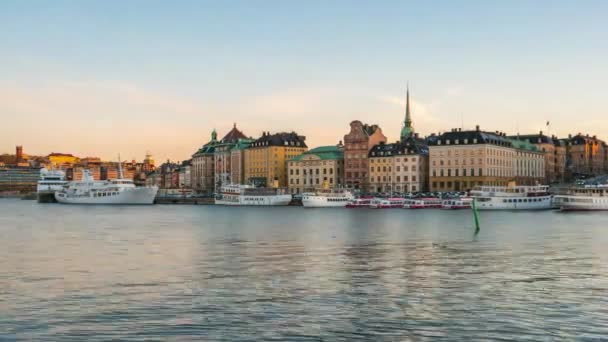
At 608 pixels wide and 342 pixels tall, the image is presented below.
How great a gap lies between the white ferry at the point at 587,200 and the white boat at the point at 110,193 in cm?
10086

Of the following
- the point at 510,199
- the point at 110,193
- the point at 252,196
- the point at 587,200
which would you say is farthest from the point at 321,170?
the point at 587,200

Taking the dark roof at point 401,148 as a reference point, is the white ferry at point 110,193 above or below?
below

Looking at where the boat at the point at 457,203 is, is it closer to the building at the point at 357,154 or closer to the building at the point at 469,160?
the building at the point at 469,160

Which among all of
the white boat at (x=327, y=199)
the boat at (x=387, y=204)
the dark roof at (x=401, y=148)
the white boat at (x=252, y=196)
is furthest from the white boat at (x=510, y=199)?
the white boat at (x=252, y=196)

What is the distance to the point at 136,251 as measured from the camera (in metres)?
49.6

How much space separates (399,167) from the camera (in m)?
180

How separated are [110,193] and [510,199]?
9635 centimetres

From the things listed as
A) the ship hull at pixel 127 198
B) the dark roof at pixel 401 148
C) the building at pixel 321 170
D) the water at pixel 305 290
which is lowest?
the water at pixel 305 290

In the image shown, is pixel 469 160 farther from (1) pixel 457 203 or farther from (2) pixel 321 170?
(2) pixel 321 170

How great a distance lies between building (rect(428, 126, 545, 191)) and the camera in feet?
543

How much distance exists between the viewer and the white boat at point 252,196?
17038cm

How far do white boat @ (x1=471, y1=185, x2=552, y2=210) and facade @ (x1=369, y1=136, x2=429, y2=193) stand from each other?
140ft

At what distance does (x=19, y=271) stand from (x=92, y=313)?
13.9 m

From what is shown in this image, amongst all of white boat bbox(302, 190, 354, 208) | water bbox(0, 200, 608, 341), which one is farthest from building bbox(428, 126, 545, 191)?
water bbox(0, 200, 608, 341)
